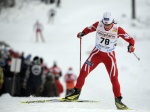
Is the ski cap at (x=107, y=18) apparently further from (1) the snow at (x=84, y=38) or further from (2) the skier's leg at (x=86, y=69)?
(1) the snow at (x=84, y=38)

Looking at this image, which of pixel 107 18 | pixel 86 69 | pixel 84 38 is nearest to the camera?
pixel 107 18

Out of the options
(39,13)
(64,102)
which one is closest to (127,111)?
(64,102)

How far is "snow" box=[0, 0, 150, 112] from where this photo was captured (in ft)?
65.6

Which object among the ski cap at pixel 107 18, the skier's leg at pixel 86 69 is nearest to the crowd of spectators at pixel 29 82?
the skier's leg at pixel 86 69

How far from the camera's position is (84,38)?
3212 centimetres

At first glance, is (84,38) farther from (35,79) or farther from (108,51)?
(108,51)

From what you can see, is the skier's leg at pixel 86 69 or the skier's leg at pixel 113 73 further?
the skier's leg at pixel 86 69

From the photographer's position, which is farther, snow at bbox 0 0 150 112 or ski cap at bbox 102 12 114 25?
snow at bbox 0 0 150 112

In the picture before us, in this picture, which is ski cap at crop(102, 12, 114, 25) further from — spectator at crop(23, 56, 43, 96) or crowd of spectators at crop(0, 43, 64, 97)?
spectator at crop(23, 56, 43, 96)

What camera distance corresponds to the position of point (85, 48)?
28641mm

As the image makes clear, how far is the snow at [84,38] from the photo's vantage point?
19984mm

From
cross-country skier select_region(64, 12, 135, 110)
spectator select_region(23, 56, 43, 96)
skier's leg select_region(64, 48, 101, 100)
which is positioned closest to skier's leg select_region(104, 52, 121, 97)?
cross-country skier select_region(64, 12, 135, 110)

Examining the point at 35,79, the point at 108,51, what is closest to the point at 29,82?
the point at 35,79

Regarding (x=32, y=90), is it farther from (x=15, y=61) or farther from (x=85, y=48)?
(x=85, y=48)
